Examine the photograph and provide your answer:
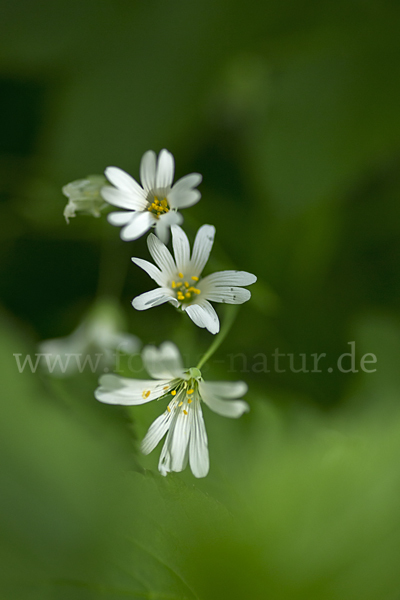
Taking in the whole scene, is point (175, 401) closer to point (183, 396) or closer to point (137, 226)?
point (183, 396)

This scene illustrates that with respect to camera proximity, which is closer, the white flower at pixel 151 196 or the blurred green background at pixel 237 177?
the white flower at pixel 151 196

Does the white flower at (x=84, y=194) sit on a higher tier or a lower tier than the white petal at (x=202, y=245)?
higher

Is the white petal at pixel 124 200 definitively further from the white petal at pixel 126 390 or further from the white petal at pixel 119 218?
the white petal at pixel 126 390

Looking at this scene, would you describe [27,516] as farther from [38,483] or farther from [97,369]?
[97,369]

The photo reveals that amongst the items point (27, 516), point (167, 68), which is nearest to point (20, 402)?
point (27, 516)

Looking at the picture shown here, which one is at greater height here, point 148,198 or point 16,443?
point 148,198

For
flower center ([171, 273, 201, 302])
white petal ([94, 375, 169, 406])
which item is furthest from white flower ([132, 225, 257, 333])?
white petal ([94, 375, 169, 406])

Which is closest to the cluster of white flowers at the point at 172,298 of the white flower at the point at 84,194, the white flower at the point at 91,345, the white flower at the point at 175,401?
the white flower at the point at 175,401
